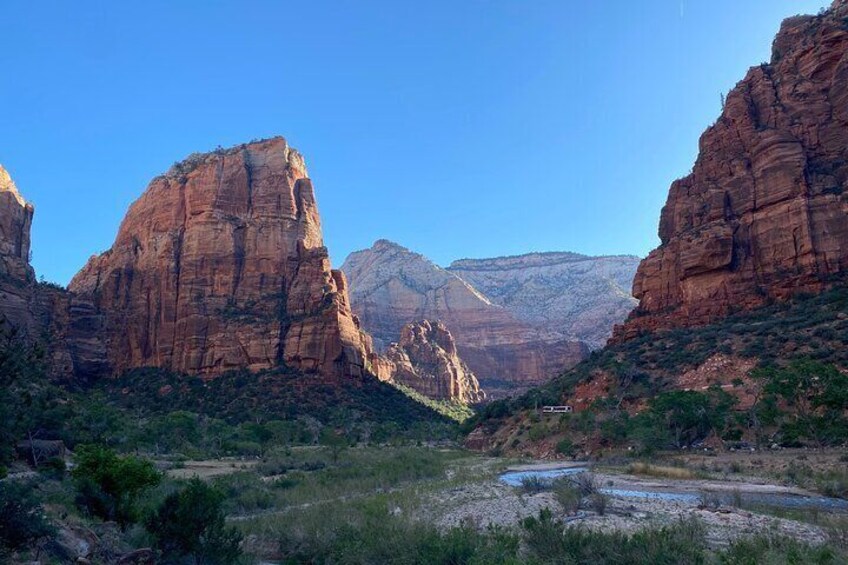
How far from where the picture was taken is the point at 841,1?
224ft

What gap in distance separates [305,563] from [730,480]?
59.7 ft

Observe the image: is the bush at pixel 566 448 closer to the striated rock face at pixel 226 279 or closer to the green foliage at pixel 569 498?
the green foliage at pixel 569 498

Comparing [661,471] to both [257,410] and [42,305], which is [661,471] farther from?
[42,305]

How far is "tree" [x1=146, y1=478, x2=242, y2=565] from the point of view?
13.0 m

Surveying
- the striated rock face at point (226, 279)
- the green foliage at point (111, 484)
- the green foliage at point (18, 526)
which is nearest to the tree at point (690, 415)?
the green foliage at point (111, 484)

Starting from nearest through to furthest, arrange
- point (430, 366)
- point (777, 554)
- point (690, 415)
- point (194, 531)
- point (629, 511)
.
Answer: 1. point (777, 554)
2. point (194, 531)
3. point (629, 511)
4. point (690, 415)
5. point (430, 366)

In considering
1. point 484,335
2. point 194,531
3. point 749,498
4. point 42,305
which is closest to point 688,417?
point 749,498

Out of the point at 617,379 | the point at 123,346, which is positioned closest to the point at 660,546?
the point at 617,379

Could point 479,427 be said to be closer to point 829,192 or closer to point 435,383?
point 829,192

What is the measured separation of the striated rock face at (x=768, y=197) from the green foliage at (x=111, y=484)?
56392mm

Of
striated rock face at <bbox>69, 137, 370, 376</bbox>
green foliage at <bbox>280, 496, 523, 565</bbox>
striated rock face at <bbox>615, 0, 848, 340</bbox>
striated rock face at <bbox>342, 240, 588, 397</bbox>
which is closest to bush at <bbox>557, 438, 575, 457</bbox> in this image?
striated rock face at <bbox>615, 0, 848, 340</bbox>

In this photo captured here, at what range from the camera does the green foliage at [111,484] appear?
54.3ft

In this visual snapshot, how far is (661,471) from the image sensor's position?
2811 centimetres

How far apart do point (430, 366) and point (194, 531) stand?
124008 mm
